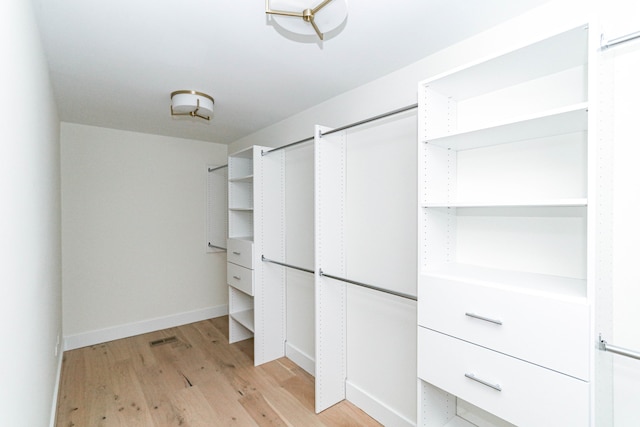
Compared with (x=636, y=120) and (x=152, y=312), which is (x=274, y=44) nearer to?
(x=636, y=120)

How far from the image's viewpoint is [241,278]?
3152 millimetres

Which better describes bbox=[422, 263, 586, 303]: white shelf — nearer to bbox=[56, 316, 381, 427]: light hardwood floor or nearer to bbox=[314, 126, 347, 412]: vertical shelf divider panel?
bbox=[314, 126, 347, 412]: vertical shelf divider panel

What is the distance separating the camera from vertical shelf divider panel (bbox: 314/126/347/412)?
224 cm

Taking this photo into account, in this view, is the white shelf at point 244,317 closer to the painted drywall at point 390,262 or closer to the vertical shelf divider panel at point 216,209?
the vertical shelf divider panel at point 216,209

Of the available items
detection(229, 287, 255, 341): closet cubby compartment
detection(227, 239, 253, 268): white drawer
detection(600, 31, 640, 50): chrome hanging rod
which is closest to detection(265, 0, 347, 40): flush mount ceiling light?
detection(600, 31, 640, 50): chrome hanging rod

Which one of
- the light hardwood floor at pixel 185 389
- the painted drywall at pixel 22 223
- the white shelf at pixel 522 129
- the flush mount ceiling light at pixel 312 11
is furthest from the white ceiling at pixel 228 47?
the light hardwood floor at pixel 185 389

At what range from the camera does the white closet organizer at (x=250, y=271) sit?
2936mm

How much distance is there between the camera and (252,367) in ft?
9.53

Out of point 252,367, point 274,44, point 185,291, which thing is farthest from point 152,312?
point 274,44

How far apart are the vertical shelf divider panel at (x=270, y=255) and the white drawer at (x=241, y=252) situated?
8cm

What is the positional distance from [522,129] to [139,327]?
13.5ft

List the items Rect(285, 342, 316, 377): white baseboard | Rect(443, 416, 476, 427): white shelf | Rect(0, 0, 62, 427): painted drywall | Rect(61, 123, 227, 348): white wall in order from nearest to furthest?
Rect(0, 0, 62, 427): painted drywall → Rect(443, 416, 476, 427): white shelf → Rect(285, 342, 316, 377): white baseboard → Rect(61, 123, 227, 348): white wall

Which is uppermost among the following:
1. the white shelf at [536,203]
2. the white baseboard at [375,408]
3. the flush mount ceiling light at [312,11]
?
the flush mount ceiling light at [312,11]

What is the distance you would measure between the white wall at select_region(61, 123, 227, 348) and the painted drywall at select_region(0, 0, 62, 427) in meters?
1.81
